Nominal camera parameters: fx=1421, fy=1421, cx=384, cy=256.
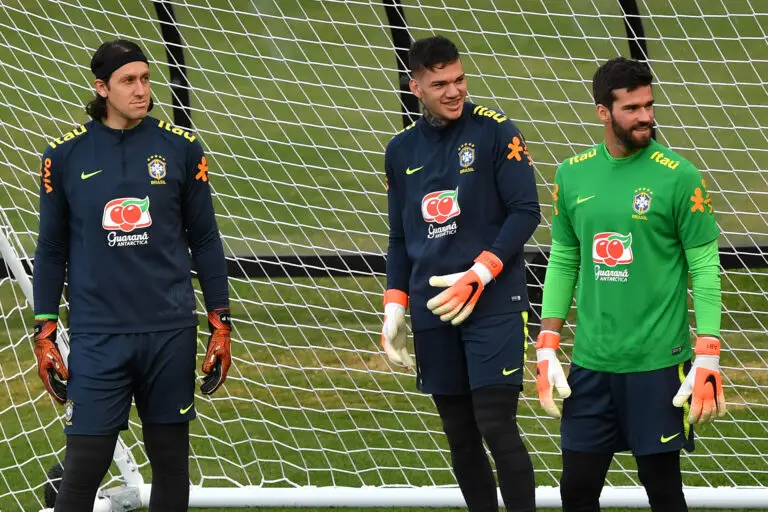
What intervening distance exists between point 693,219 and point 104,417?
69.0 inches

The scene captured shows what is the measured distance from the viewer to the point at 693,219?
3.64 metres

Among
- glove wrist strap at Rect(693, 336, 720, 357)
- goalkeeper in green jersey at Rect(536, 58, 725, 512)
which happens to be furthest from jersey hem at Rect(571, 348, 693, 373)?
glove wrist strap at Rect(693, 336, 720, 357)

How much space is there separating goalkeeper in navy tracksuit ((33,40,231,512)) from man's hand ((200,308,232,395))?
0.30 ft

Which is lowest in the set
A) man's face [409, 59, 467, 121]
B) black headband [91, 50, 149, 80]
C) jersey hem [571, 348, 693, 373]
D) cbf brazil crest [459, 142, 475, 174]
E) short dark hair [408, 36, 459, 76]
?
jersey hem [571, 348, 693, 373]

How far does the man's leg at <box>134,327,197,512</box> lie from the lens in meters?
4.15

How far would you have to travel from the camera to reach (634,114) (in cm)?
370

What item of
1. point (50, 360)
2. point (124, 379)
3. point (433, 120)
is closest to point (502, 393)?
point (433, 120)

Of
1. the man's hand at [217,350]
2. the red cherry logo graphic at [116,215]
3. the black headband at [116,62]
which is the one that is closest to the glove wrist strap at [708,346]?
the man's hand at [217,350]

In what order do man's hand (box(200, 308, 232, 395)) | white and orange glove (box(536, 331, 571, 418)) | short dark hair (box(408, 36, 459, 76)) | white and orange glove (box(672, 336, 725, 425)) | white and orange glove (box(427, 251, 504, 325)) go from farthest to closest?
1. man's hand (box(200, 308, 232, 395))
2. short dark hair (box(408, 36, 459, 76))
3. white and orange glove (box(427, 251, 504, 325))
4. white and orange glove (box(536, 331, 571, 418))
5. white and orange glove (box(672, 336, 725, 425))

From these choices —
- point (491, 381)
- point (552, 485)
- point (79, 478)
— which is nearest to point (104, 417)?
point (79, 478)

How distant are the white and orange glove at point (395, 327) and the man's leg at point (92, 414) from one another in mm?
789

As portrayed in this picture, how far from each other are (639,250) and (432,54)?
3.00ft

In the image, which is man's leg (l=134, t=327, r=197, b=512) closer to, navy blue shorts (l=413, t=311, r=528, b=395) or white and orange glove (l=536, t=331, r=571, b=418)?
navy blue shorts (l=413, t=311, r=528, b=395)

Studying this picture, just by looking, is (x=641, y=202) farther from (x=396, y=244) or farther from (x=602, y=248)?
(x=396, y=244)
